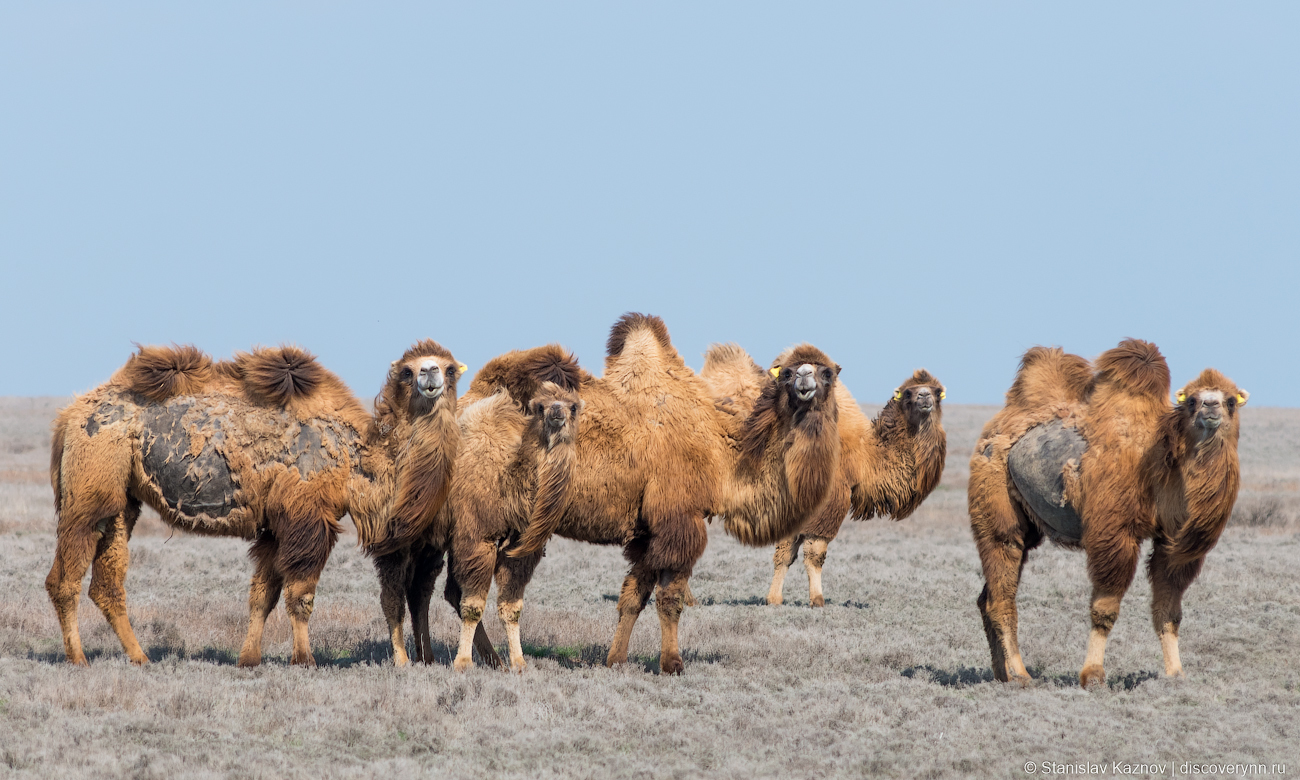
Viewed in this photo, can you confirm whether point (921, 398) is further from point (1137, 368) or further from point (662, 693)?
point (662, 693)

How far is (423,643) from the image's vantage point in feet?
36.6

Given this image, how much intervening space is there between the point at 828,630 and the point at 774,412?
3.61 m

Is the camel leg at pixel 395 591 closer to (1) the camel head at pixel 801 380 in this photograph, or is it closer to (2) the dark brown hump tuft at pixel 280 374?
(2) the dark brown hump tuft at pixel 280 374

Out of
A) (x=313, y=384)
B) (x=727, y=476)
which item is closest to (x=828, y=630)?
(x=727, y=476)

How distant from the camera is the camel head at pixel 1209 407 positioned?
30.7 ft

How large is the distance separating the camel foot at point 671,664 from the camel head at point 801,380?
94.9 inches

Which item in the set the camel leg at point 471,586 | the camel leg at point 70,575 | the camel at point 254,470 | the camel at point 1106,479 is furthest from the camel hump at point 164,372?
the camel at point 1106,479

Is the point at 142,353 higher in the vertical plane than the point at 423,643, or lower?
higher

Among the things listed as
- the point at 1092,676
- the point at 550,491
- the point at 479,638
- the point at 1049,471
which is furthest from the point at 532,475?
the point at 1092,676

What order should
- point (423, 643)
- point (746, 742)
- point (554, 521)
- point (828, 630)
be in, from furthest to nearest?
point (828, 630) → point (423, 643) → point (554, 521) → point (746, 742)

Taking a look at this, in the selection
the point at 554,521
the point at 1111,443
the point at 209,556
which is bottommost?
the point at 209,556

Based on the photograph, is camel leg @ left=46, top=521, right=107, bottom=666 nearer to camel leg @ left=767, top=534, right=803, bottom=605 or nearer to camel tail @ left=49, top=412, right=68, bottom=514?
camel tail @ left=49, top=412, right=68, bottom=514

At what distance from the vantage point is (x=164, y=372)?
1075 cm

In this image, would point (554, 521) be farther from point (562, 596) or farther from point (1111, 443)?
point (562, 596)
